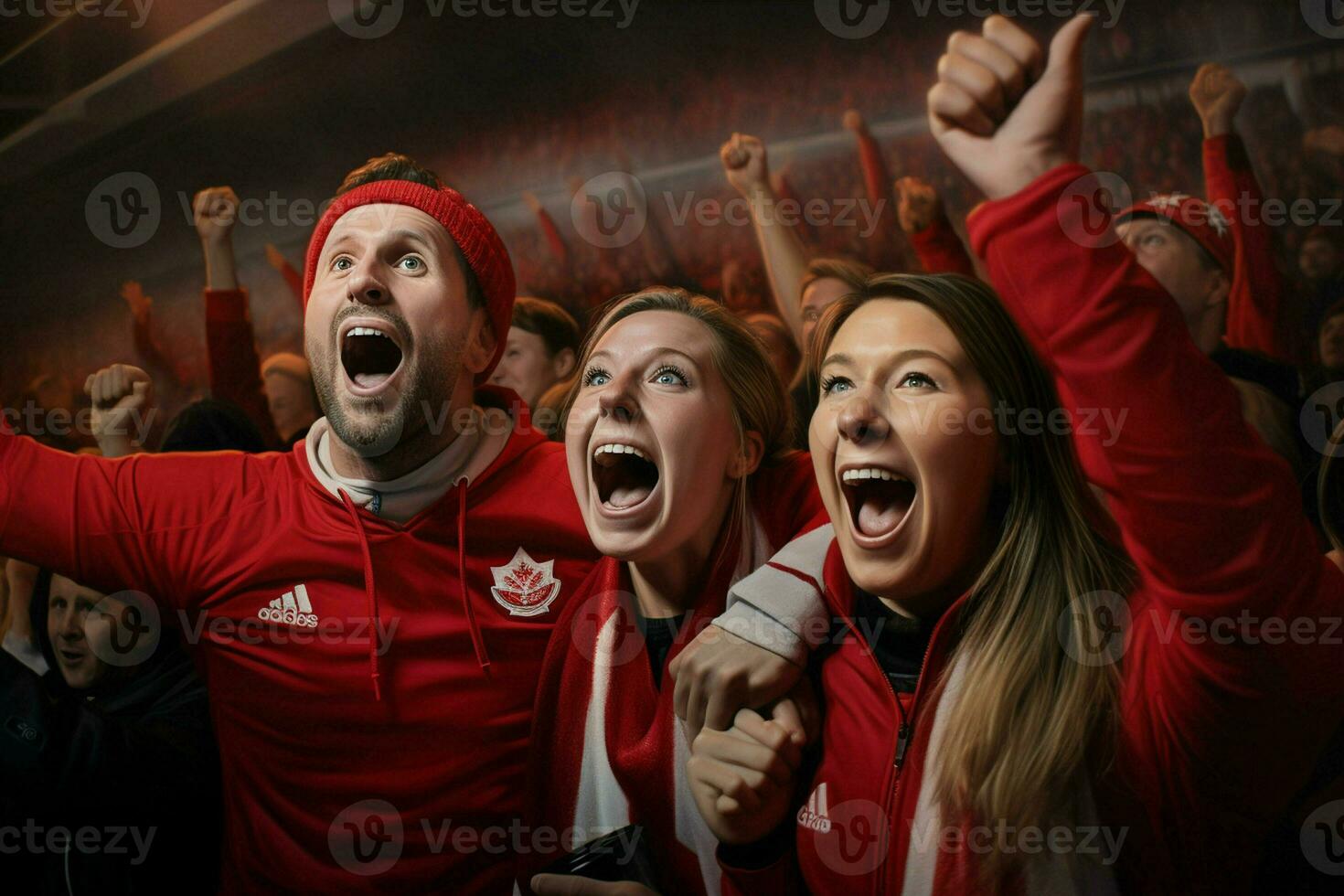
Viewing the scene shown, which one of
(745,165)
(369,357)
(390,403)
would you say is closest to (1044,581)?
(745,165)

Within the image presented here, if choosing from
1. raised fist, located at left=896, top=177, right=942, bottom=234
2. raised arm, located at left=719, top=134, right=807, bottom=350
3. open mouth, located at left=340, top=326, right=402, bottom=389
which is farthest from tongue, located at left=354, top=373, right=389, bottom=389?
raised fist, located at left=896, top=177, right=942, bottom=234

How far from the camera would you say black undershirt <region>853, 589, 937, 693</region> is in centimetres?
174

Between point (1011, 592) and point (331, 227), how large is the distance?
1495 millimetres

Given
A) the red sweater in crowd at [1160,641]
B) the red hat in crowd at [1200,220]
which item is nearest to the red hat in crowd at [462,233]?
the red sweater in crowd at [1160,641]

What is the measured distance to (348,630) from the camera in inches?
84.7

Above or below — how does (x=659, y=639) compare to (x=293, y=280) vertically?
below

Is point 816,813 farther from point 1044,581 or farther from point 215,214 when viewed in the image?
point 215,214

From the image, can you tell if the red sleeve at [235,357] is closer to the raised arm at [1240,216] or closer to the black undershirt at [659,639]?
the black undershirt at [659,639]

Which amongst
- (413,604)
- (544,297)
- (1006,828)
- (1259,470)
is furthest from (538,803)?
(1259,470)

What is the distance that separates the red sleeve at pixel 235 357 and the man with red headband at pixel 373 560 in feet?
0.97

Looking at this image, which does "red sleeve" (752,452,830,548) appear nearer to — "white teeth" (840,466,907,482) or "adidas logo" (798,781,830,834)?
"white teeth" (840,466,907,482)

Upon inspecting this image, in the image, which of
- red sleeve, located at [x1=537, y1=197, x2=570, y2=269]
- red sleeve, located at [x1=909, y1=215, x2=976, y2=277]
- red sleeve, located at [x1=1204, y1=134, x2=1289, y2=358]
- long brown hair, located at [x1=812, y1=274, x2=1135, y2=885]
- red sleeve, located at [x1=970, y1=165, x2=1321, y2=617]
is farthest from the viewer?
red sleeve, located at [x1=537, y1=197, x2=570, y2=269]

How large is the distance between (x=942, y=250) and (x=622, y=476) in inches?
29.1

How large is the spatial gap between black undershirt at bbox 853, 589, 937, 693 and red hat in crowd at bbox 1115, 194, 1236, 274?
31.6 inches
